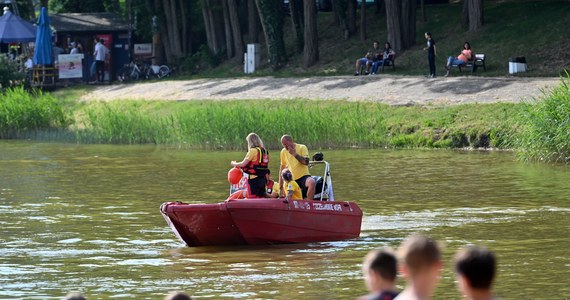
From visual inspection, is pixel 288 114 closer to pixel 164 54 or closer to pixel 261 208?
pixel 261 208

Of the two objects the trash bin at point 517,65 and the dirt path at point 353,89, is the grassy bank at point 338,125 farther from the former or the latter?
the trash bin at point 517,65

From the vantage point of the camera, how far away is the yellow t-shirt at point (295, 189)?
63.3 feet

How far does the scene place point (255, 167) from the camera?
19.5 m

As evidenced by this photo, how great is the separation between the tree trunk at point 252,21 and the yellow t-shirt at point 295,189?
1355 inches

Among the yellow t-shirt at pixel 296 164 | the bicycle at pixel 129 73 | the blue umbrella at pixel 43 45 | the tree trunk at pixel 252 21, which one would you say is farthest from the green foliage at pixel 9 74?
the yellow t-shirt at pixel 296 164

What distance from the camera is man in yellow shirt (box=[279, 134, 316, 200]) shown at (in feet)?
64.5

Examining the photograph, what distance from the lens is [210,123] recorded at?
120 ft

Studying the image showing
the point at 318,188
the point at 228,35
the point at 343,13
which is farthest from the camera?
the point at 228,35

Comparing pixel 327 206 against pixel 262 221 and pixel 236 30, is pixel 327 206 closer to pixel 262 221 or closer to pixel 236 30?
pixel 262 221

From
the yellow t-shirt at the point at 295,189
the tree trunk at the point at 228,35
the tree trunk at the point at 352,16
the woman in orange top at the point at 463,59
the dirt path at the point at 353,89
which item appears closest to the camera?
the yellow t-shirt at the point at 295,189

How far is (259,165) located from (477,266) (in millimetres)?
12045

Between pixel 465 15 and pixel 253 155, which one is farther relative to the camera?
pixel 465 15

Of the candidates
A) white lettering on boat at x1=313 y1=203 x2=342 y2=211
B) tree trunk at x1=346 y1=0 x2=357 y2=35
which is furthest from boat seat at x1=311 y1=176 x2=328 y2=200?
tree trunk at x1=346 y1=0 x2=357 y2=35

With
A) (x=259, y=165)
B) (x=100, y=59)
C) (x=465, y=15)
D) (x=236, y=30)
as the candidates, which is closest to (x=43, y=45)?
(x=100, y=59)
